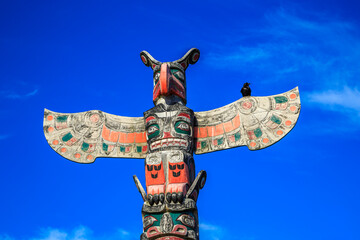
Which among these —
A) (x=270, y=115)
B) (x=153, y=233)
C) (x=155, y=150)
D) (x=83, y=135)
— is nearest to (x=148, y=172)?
(x=155, y=150)

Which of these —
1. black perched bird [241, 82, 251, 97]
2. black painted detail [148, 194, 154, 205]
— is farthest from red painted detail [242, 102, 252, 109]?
black painted detail [148, 194, 154, 205]

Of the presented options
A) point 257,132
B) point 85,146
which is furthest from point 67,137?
point 257,132

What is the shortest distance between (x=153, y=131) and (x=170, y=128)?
0.39 m

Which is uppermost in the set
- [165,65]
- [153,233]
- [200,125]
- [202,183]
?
[165,65]

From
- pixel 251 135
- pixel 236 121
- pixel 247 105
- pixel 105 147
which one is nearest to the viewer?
pixel 251 135

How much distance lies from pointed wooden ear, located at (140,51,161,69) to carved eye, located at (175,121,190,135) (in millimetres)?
1868

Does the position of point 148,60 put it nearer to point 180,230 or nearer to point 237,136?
point 237,136

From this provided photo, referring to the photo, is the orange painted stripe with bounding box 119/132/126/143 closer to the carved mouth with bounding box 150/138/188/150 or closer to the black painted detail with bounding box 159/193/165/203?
the carved mouth with bounding box 150/138/188/150

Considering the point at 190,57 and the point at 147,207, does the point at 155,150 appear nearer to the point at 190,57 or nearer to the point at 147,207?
the point at 147,207

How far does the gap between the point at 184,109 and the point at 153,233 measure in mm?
2818

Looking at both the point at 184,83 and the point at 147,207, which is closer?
the point at 147,207

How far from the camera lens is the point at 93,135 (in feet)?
39.7

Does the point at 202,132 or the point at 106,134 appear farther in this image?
the point at 106,134

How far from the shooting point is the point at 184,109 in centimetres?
1137
